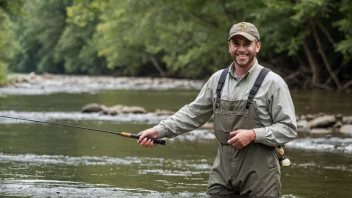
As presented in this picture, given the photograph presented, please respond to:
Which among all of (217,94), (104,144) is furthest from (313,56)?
(217,94)

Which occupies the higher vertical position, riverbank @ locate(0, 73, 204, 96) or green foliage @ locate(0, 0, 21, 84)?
green foliage @ locate(0, 0, 21, 84)

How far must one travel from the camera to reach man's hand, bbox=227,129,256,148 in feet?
19.6

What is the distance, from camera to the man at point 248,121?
20.1 ft

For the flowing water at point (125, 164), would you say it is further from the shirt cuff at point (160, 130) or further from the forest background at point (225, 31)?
the forest background at point (225, 31)

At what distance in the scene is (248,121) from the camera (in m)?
6.20

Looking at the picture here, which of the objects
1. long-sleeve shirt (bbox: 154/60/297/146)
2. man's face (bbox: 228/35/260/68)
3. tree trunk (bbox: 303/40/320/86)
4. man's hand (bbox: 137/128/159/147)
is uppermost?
man's face (bbox: 228/35/260/68)

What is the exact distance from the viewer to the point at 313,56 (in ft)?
137

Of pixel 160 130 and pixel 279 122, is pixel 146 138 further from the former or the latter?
pixel 279 122

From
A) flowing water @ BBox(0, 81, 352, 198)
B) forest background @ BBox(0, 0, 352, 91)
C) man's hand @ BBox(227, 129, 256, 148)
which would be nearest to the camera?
man's hand @ BBox(227, 129, 256, 148)

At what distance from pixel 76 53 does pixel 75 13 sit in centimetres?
6163

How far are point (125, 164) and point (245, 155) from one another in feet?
20.5

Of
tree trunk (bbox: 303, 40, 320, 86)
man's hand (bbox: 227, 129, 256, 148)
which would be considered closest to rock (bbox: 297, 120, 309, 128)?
man's hand (bbox: 227, 129, 256, 148)

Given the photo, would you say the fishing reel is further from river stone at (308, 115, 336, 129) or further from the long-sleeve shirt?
river stone at (308, 115, 336, 129)

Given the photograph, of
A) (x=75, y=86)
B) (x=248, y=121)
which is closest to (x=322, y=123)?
(x=248, y=121)
